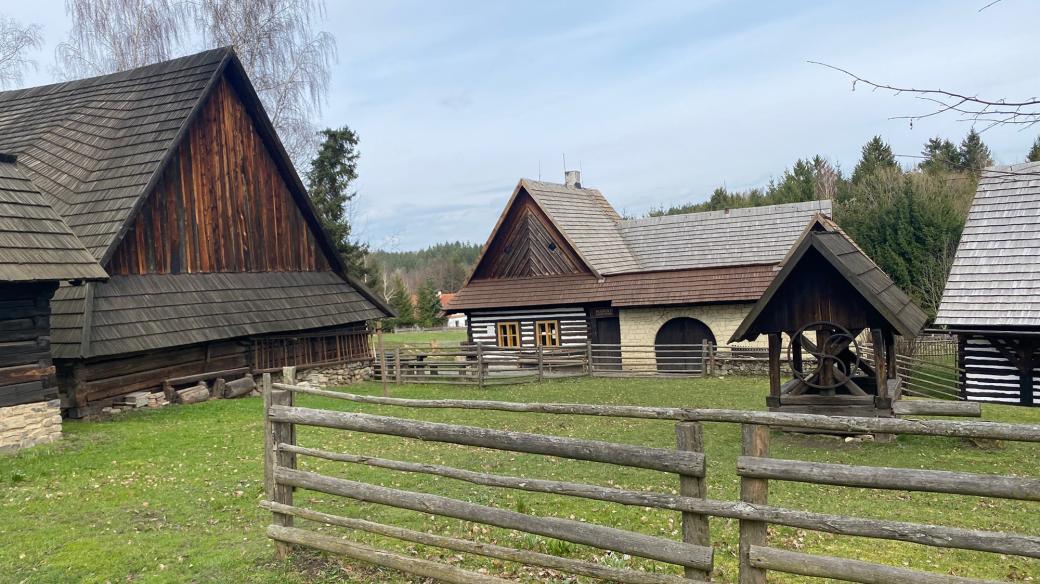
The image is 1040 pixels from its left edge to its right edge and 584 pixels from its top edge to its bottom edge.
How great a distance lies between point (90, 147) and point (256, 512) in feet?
49.9

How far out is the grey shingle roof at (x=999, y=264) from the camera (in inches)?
731

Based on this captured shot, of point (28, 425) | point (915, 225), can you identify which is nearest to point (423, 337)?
point (915, 225)

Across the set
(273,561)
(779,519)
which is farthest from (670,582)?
(273,561)

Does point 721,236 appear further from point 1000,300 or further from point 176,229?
point 176,229

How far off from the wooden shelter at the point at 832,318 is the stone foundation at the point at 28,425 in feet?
39.6

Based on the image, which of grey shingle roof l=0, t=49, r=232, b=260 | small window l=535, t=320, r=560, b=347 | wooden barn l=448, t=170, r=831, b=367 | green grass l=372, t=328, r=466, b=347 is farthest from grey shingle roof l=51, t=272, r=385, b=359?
green grass l=372, t=328, r=466, b=347

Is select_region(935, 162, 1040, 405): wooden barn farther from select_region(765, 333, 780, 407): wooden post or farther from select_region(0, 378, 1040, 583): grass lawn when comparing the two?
select_region(765, 333, 780, 407): wooden post

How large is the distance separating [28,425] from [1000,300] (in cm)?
2119

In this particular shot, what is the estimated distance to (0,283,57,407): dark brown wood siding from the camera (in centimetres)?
1240

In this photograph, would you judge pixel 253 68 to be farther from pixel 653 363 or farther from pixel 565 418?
pixel 565 418

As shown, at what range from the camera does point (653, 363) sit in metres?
26.9

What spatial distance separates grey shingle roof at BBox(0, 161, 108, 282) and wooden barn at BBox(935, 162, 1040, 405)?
19239 millimetres

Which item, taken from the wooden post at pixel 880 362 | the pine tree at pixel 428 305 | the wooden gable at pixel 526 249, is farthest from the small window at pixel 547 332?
the pine tree at pixel 428 305

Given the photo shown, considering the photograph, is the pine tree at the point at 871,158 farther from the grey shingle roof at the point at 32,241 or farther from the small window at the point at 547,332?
the grey shingle roof at the point at 32,241
